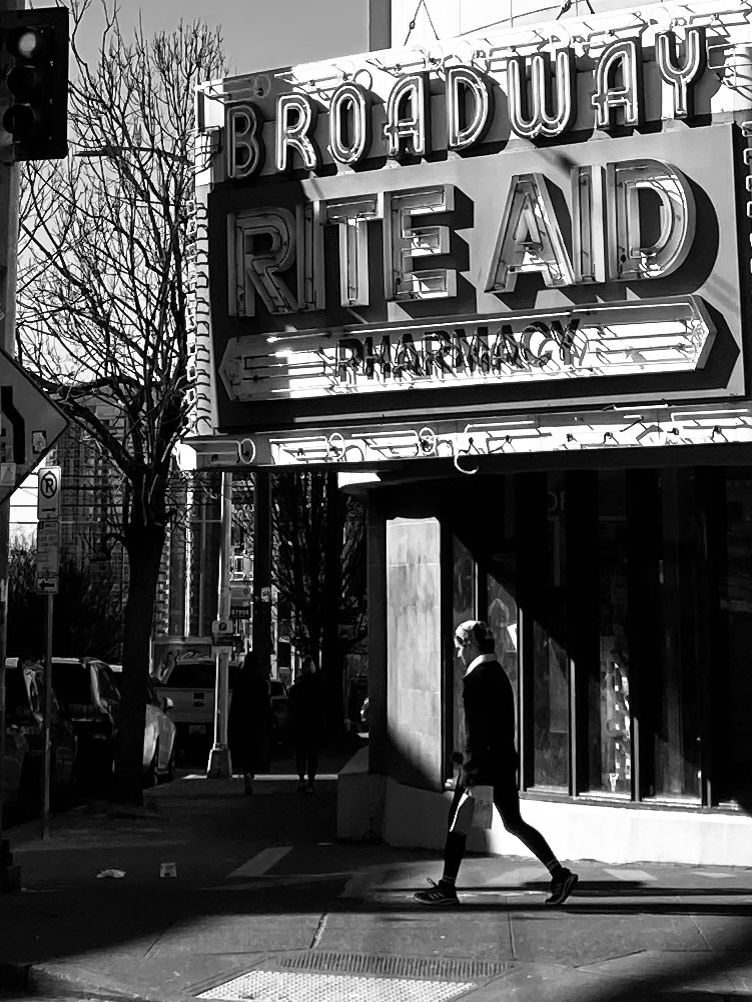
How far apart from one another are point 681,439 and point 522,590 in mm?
2494

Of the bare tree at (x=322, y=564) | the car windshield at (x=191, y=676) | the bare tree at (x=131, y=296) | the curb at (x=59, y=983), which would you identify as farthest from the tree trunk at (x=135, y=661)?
the bare tree at (x=322, y=564)

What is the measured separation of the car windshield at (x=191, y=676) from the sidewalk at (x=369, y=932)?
52.0 feet

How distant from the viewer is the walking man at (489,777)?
372 inches

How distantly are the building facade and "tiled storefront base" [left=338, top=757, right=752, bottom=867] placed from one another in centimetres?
3

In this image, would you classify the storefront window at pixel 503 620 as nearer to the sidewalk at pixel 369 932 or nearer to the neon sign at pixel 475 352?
the sidewalk at pixel 369 932

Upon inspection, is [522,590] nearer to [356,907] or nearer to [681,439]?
[681,439]

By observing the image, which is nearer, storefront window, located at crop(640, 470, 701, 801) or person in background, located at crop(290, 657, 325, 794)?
storefront window, located at crop(640, 470, 701, 801)

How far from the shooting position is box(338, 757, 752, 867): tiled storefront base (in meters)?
10.8

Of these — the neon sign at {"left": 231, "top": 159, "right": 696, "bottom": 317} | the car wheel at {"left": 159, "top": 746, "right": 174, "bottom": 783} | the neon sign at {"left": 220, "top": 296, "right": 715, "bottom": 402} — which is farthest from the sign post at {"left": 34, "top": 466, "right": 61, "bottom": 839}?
the car wheel at {"left": 159, "top": 746, "right": 174, "bottom": 783}

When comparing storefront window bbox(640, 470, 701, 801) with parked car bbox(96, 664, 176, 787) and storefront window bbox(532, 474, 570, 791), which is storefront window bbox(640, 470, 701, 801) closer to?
storefront window bbox(532, 474, 570, 791)

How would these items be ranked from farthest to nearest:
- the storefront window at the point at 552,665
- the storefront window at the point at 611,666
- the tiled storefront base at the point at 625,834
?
the storefront window at the point at 552,665 < the storefront window at the point at 611,666 < the tiled storefront base at the point at 625,834

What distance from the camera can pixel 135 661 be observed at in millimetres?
16438

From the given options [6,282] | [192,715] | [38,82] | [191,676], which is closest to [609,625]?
[6,282]

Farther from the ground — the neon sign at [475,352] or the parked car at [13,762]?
the neon sign at [475,352]
